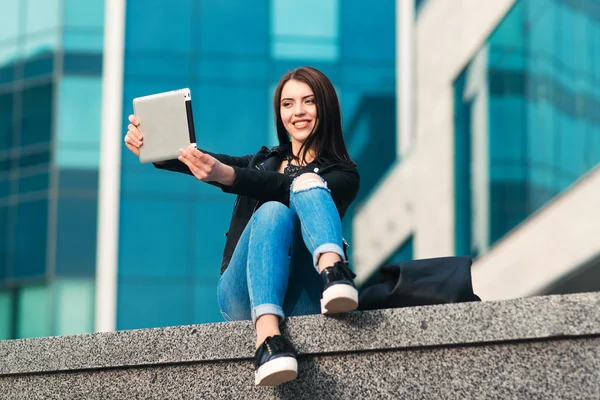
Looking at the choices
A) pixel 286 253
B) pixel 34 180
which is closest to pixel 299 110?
pixel 286 253

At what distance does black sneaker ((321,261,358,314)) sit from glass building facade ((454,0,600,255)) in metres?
11.9

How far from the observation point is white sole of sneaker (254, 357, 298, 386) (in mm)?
3275

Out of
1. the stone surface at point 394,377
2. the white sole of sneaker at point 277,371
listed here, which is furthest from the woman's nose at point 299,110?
the white sole of sneaker at point 277,371

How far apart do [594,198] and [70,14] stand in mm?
10612

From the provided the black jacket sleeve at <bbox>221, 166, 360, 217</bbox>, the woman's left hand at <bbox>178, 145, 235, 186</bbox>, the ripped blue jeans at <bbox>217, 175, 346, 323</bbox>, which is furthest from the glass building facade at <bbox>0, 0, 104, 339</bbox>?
the woman's left hand at <bbox>178, 145, 235, 186</bbox>

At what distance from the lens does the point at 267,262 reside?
144 inches

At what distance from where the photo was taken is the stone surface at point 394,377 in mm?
3223

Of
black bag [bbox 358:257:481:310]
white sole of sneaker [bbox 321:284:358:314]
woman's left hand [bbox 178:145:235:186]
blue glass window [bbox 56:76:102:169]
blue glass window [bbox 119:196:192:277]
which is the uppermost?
blue glass window [bbox 56:76:102:169]

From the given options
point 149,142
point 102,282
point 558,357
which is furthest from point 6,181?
point 558,357

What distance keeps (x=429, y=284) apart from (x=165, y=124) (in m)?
1.22

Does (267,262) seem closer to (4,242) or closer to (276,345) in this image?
(276,345)

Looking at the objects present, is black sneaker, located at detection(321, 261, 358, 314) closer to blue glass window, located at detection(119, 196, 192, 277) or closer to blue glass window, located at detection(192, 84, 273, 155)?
blue glass window, located at detection(119, 196, 192, 277)

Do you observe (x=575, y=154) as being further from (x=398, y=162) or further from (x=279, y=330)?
(x=279, y=330)

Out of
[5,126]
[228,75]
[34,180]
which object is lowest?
[34,180]
